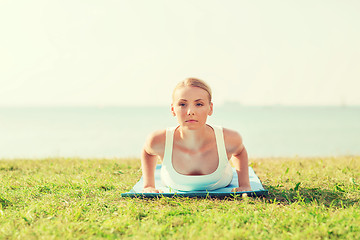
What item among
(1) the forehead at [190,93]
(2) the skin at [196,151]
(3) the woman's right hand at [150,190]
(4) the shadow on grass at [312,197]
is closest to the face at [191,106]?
(1) the forehead at [190,93]

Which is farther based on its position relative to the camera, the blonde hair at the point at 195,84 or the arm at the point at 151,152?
the arm at the point at 151,152

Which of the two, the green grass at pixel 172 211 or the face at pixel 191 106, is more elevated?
the face at pixel 191 106

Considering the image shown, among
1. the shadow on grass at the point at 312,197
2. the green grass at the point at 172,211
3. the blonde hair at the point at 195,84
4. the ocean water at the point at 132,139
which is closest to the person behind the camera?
the green grass at the point at 172,211

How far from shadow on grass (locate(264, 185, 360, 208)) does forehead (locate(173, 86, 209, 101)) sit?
1.27m

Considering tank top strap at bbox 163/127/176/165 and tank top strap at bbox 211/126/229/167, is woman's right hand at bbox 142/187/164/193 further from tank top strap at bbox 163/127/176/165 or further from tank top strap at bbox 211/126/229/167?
tank top strap at bbox 211/126/229/167

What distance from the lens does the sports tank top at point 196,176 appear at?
368 centimetres

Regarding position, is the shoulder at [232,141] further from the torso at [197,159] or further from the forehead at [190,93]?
the forehead at [190,93]

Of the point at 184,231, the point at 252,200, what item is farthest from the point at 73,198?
the point at 252,200

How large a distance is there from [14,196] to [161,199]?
1695 mm

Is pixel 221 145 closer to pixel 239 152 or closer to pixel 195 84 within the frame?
pixel 239 152

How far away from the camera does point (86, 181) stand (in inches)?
169

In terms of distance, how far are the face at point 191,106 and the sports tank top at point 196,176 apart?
1.08 ft

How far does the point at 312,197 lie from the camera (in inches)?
139

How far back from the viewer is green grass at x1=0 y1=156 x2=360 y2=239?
8.35 feet
